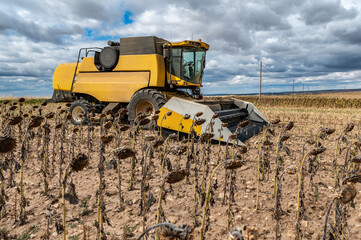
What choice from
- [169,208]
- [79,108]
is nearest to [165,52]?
[79,108]

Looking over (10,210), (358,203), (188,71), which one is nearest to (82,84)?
(188,71)

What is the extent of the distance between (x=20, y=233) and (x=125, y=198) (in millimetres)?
1231

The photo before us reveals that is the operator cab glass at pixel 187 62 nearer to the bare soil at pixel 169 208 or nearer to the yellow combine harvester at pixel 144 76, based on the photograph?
the yellow combine harvester at pixel 144 76

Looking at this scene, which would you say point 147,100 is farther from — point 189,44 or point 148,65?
point 189,44

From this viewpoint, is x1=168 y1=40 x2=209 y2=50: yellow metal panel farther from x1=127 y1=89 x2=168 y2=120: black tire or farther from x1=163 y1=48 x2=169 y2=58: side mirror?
x1=127 y1=89 x2=168 y2=120: black tire

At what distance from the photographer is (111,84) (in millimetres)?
9789

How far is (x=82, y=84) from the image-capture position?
1055 centimetres

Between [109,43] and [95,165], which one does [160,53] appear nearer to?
[109,43]

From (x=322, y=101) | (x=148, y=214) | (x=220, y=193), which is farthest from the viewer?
(x=322, y=101)

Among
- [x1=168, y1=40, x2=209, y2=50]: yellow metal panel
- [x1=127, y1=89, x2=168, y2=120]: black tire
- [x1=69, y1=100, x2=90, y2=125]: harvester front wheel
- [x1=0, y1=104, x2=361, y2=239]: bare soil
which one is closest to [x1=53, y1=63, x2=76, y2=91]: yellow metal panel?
[x1=69, y1=100, x2=90, y2=125]: harvester front wheel

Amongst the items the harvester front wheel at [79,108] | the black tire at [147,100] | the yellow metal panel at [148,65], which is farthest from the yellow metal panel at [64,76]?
the black tire at [147,100]

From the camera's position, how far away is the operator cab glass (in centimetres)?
926

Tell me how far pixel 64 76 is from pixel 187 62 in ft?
17.5

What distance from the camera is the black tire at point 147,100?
8064 millimetres
